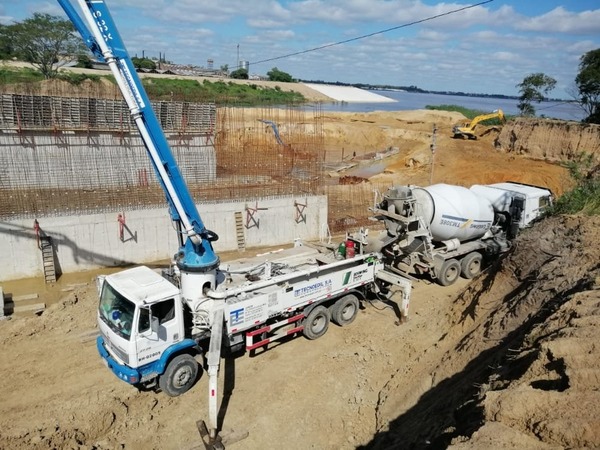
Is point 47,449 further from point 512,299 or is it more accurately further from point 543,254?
point 543,254

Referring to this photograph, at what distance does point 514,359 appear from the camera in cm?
569

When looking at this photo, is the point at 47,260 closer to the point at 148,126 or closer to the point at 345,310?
the point at 148,126

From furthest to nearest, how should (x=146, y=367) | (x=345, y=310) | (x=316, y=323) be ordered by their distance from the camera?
(x=345, y=310)
(x=316, y=323)
(x=146, y=367)

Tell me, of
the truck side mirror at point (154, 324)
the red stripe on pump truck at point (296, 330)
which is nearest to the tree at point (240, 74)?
the red stripe on pump truck at point (296, 330)

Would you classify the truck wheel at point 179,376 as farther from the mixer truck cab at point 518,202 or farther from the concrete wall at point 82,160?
the concrete wall at point 82,160

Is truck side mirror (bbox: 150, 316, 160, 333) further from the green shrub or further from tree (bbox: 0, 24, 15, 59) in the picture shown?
tree (bbox: 0, 24, 15, 59)

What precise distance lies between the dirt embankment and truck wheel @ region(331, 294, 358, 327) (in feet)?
78.7

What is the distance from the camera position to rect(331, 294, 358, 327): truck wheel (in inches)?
440

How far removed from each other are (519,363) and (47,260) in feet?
44.8

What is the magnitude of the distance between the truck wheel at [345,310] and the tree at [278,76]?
105362 mm

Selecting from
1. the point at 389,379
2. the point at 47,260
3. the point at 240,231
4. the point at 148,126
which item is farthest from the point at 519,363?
the point at 47,260

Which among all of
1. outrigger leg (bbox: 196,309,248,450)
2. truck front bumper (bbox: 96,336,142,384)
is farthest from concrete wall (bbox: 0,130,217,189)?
outrigger leg (bbox: 196,309,248,450)

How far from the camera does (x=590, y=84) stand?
33281 mm

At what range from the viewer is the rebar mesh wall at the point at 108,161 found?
1659 cm
